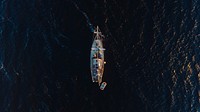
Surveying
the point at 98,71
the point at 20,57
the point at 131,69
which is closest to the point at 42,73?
the point at 20,57

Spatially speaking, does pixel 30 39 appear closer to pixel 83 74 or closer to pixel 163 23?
pixel 83 74

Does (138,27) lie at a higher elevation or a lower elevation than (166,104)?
higher

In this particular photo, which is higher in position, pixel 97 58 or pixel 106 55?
pixel 106 55

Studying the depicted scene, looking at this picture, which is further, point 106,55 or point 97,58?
point 106,55

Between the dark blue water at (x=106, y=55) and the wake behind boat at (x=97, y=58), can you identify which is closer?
the dark blue water at (x=106, y=55)
